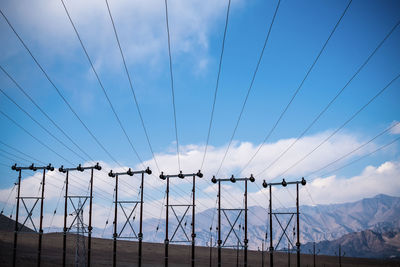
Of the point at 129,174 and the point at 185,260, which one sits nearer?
the point at 129,174

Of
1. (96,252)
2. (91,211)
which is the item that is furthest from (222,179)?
(96,252)

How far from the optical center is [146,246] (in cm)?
13512

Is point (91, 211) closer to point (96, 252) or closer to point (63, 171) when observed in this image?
point (63, 171)

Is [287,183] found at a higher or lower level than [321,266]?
higher

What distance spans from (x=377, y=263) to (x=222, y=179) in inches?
5587

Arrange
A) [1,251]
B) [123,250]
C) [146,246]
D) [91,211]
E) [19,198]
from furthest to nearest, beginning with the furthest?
[146,246] → [123,250] → [1,251] → [19,198] → [91,211]

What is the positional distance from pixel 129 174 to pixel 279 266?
81.4 m

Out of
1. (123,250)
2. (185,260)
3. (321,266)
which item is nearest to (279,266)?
(321,266)

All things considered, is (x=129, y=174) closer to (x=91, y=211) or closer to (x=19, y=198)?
(x=91, y=211)

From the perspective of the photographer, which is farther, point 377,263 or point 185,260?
point 377,263

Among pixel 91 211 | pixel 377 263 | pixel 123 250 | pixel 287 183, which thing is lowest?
pixel 377 263

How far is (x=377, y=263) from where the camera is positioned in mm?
157000

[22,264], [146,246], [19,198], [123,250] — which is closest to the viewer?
[19,198]

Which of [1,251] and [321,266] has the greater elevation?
[1,251]
